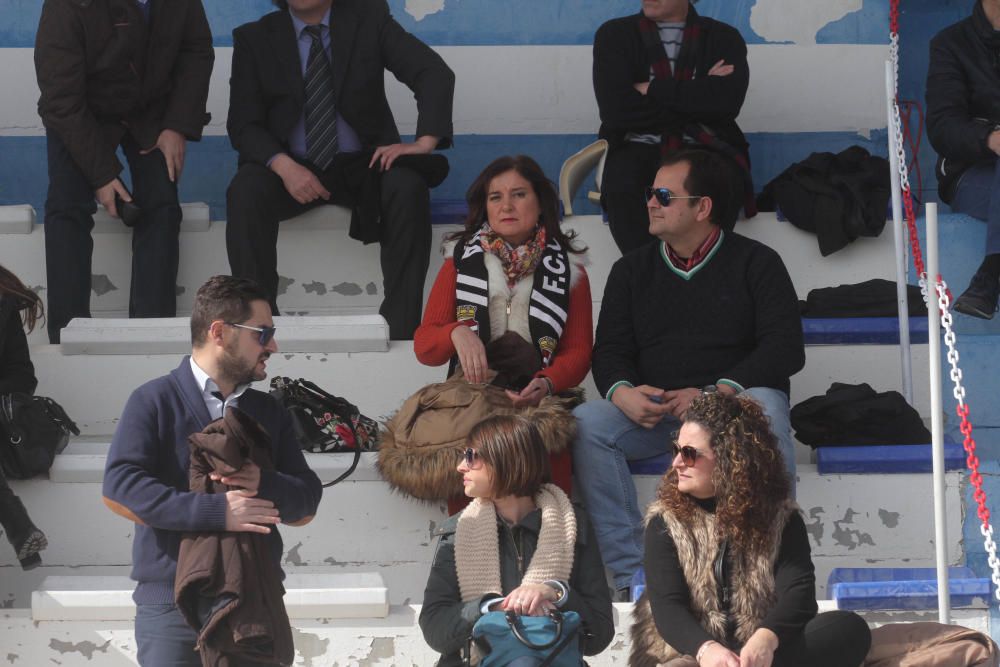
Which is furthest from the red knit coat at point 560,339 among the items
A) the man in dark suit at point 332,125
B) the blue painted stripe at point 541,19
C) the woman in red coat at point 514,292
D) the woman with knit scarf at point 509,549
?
the blue painted stripe at point 541,19

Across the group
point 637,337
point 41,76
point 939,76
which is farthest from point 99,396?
point 939,76

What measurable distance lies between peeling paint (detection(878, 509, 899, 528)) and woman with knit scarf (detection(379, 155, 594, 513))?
2.87 ft

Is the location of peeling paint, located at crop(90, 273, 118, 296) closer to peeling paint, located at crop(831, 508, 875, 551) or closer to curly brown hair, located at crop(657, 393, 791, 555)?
peeling paint, located at crop(831, 508, 875, 551)

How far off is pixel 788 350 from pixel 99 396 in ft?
6.34

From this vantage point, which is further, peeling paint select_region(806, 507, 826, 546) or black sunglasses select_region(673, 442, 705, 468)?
peeling paint select_region(806, 507, 826, 546)

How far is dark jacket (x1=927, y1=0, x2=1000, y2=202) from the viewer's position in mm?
5680

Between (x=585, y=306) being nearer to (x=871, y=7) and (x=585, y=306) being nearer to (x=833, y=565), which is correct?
(x=833, y=565)

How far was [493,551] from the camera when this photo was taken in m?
3.47

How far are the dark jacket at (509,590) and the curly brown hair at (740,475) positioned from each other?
8.6 inches

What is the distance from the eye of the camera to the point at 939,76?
5.77 metres

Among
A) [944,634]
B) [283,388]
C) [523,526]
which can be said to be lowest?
[944,634]

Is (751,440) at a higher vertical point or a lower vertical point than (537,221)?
lower

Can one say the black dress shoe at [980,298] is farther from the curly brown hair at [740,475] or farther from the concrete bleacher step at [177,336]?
the curly brown hair at [740,475]

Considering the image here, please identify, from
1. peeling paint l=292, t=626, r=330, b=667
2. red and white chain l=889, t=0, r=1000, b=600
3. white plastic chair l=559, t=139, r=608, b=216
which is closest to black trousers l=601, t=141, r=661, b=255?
white plastic chair l=559, t=139, r=608, b=216
